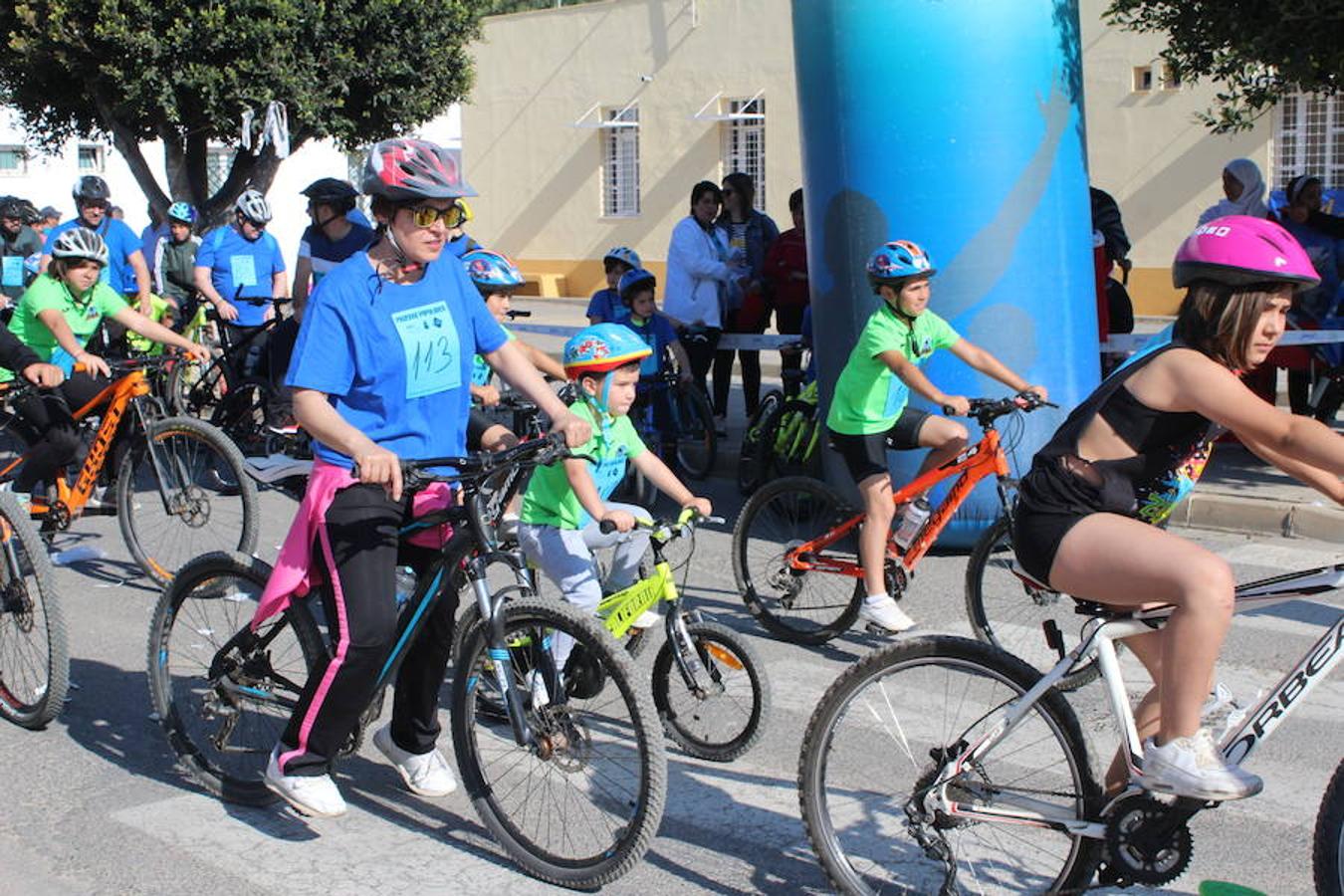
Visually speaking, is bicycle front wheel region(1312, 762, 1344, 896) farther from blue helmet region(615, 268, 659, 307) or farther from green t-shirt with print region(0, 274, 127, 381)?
blue helmet region(615, 268, 659, 307)

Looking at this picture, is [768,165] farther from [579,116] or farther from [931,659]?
[931,659]

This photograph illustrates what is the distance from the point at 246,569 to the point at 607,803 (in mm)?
1459

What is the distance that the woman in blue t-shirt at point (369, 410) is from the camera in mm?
4477

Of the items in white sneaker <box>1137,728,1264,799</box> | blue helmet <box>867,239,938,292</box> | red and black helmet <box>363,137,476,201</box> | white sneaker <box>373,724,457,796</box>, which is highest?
red and black helmet <box>363,137,476,201</box>

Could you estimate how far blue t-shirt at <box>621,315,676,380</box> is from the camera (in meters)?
10.9

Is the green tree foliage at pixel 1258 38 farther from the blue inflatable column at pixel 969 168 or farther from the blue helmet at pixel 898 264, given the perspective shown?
the blue helmet at pixel 898 264

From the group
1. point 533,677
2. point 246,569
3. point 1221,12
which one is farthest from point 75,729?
point 1221,12

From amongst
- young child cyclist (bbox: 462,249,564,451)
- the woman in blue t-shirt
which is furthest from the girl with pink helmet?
young child cyclist (bbox: 462,249,564,451)

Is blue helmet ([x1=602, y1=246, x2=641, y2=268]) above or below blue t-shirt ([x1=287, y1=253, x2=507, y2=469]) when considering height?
below

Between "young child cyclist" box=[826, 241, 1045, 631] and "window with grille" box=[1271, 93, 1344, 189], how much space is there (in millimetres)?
15179

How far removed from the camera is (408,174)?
14.6 ft

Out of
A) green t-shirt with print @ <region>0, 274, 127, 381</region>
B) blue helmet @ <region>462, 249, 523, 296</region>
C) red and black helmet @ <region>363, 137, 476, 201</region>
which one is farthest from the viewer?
green t-shirt with print @ <region>0, 274, 127, 381</region>

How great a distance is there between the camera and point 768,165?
84.7ft

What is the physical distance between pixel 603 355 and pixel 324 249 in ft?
15.4
